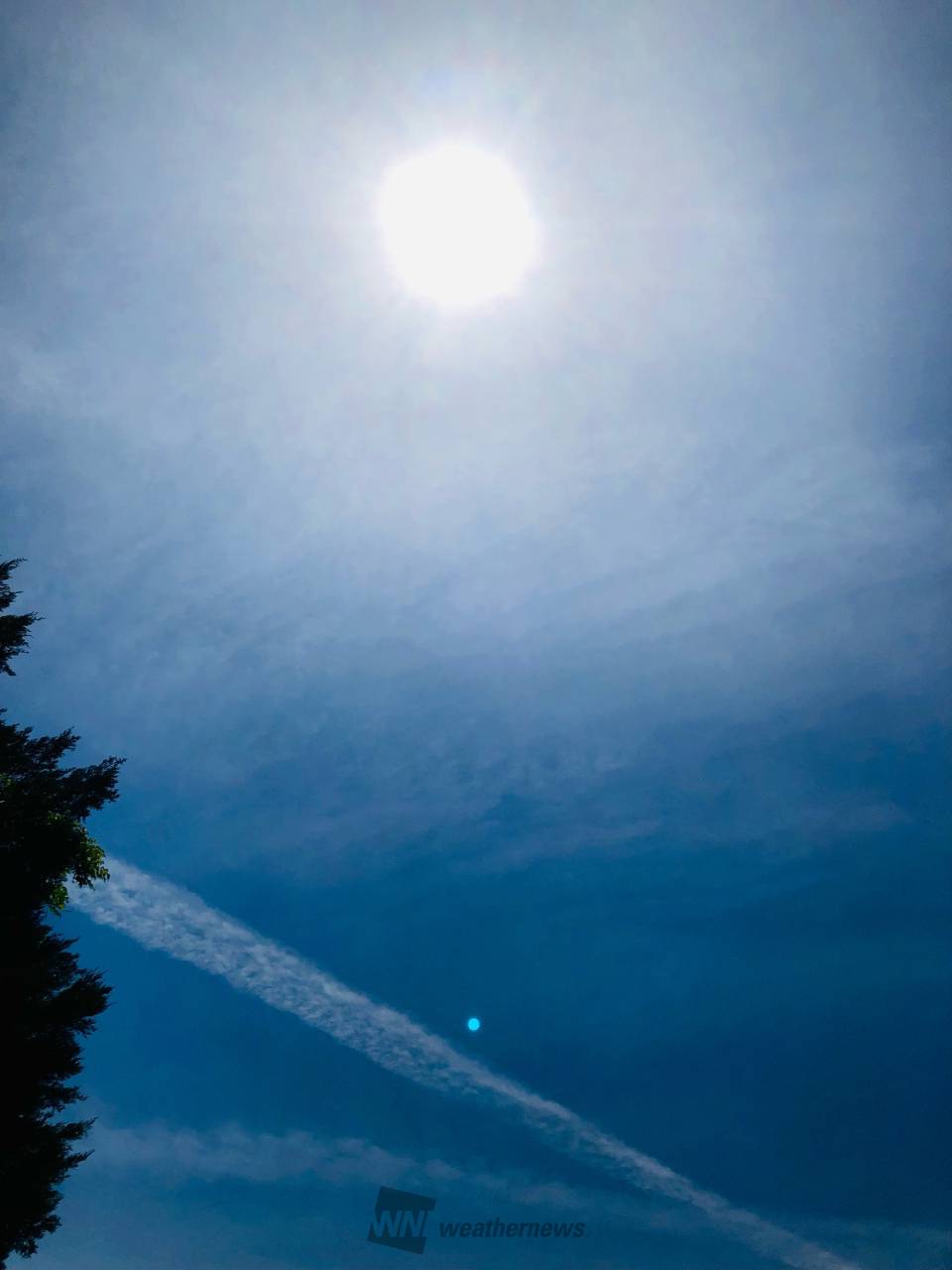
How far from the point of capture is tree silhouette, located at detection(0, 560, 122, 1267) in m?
12.1

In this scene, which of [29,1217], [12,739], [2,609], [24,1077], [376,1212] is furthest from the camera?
[376,1212]

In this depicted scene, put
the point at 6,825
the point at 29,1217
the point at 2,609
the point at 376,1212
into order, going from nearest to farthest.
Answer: the point at 6,825
the point at 29,1217
the point at 2,609
the point at 376,1212

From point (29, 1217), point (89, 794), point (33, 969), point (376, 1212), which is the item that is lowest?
point (376, 1212)

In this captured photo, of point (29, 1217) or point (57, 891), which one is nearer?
point (57, 891)

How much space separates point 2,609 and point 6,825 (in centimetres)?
767

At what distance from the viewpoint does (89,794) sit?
51.0ft

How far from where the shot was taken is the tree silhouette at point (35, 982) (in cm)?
1212

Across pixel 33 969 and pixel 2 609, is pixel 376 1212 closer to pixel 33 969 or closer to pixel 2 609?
pixel 33 969

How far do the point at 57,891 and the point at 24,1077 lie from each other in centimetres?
393

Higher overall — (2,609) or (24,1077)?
(2,609)

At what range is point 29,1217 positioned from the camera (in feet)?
46.8

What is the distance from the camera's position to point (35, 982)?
1295cm

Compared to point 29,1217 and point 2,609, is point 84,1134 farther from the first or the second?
point 2,609

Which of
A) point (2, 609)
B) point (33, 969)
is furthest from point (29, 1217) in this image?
point (2, 609)
